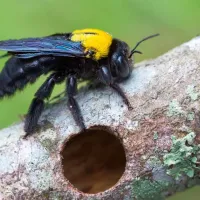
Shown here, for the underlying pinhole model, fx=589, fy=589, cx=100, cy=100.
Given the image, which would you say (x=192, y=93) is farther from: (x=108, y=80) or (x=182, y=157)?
(x=108, y=80)

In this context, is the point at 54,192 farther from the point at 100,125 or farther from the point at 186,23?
the point at 186,23

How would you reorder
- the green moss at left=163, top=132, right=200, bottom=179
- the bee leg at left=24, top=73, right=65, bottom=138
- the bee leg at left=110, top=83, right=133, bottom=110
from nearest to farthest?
the green moss at left=163, top=132, right=200, bottom=179 < the bee leg at left=110, top=83, right=133, bottom=110 < the bee leg at left=24, top=73, right=65, bottom=138

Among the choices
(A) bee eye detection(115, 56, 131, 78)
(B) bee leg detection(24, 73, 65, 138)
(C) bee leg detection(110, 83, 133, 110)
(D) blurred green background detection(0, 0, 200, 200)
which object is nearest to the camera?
(C) bee leg detection(110, 83, 133, 110)

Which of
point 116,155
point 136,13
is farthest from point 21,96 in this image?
point 116,155

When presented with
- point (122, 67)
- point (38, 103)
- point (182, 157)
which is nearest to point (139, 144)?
point (182, 157)

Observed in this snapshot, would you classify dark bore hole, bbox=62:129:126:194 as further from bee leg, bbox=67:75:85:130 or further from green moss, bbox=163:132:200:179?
green moss, bbox=163:132:200:179

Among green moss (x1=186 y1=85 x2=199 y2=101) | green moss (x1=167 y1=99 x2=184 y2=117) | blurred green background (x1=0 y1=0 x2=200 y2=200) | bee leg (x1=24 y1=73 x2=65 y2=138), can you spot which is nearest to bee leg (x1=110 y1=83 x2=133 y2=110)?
green moss (x1=167 y1=99 x2=184 y2=117)
